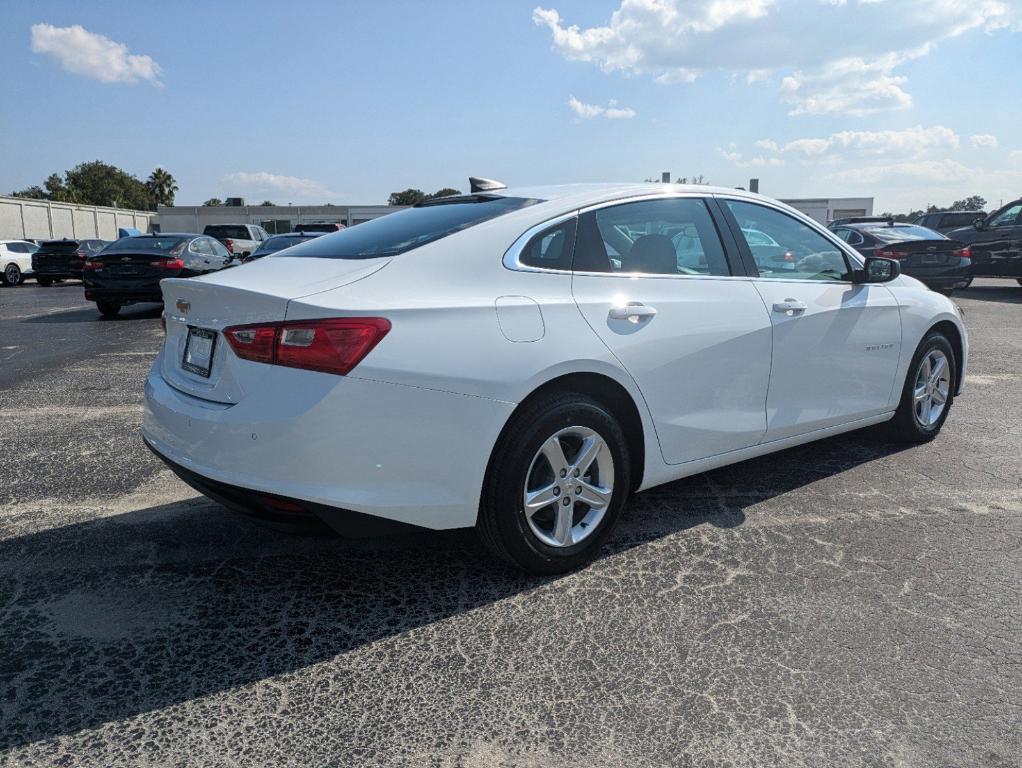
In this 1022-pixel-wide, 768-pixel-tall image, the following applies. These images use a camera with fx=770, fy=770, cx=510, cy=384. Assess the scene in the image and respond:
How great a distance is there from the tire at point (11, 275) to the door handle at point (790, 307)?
93.1ft

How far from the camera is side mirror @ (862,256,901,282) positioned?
4.43 m

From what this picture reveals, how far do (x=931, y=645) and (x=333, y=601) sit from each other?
2.17m

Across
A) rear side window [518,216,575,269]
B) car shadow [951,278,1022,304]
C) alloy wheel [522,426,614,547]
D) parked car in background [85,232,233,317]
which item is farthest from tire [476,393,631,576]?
car shadow [951,278,1022,304]

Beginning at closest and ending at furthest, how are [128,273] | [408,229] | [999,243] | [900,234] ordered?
[408,229] < [128,273] < [900,234] < [999,243]

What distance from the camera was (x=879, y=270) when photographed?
447 centimetres

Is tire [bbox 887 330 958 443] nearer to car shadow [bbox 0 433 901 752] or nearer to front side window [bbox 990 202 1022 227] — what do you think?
car shadow [bbox 0 433 901 752]

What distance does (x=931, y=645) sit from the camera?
2.65 meters

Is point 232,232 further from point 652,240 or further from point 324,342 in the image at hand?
point 324,342

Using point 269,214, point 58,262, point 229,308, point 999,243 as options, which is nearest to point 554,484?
point 229,308

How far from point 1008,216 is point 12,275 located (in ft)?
94.3

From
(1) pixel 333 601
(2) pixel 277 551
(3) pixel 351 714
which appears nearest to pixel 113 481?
(2) pixel 277 551

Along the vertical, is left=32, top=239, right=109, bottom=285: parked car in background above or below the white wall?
below

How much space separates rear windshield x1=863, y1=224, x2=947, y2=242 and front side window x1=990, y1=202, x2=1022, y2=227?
2585mm

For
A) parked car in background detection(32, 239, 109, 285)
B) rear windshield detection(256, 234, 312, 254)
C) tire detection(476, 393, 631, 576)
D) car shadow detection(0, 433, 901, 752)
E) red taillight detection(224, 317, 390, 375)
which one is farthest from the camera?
parked car in background detection(32, 239, 109, 285)
